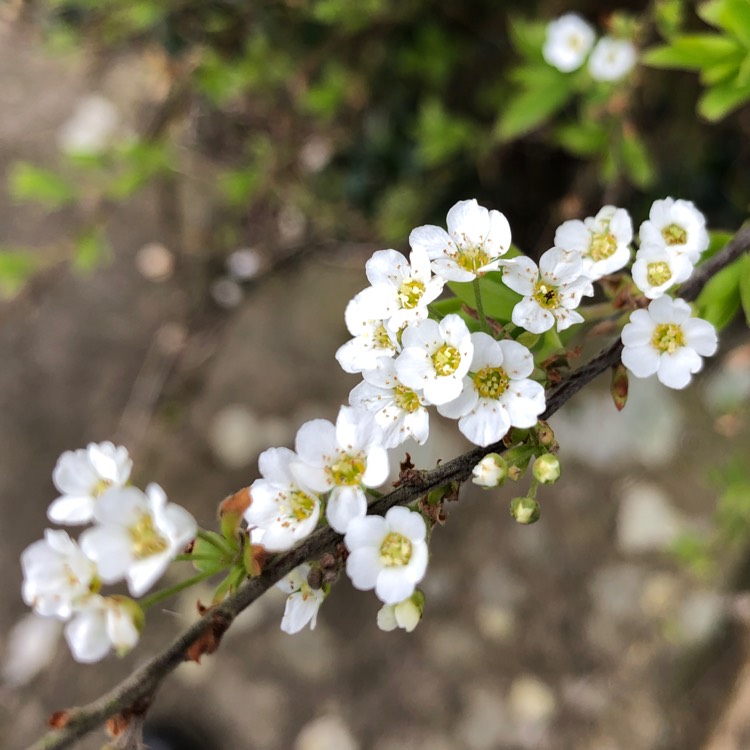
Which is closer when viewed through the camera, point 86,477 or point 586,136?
point 86,477

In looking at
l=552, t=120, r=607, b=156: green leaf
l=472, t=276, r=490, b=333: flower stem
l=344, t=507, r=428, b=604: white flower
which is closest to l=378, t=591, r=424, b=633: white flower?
l=344, t=507, r=428, b=604: white flower

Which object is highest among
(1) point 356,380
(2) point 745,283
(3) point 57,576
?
A: (2) point 745,283

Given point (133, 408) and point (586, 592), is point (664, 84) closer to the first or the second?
point (586, 592)

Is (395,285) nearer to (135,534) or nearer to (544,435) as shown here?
(544,435)

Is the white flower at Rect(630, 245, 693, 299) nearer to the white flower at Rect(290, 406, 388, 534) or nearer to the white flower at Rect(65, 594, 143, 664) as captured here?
the white flower at Rect(290, 406, 388, 534)

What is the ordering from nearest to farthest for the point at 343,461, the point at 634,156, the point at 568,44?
the point at 343,461 < the point at 634,156 < the point at 568,44

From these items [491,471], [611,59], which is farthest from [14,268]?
[491,471]
